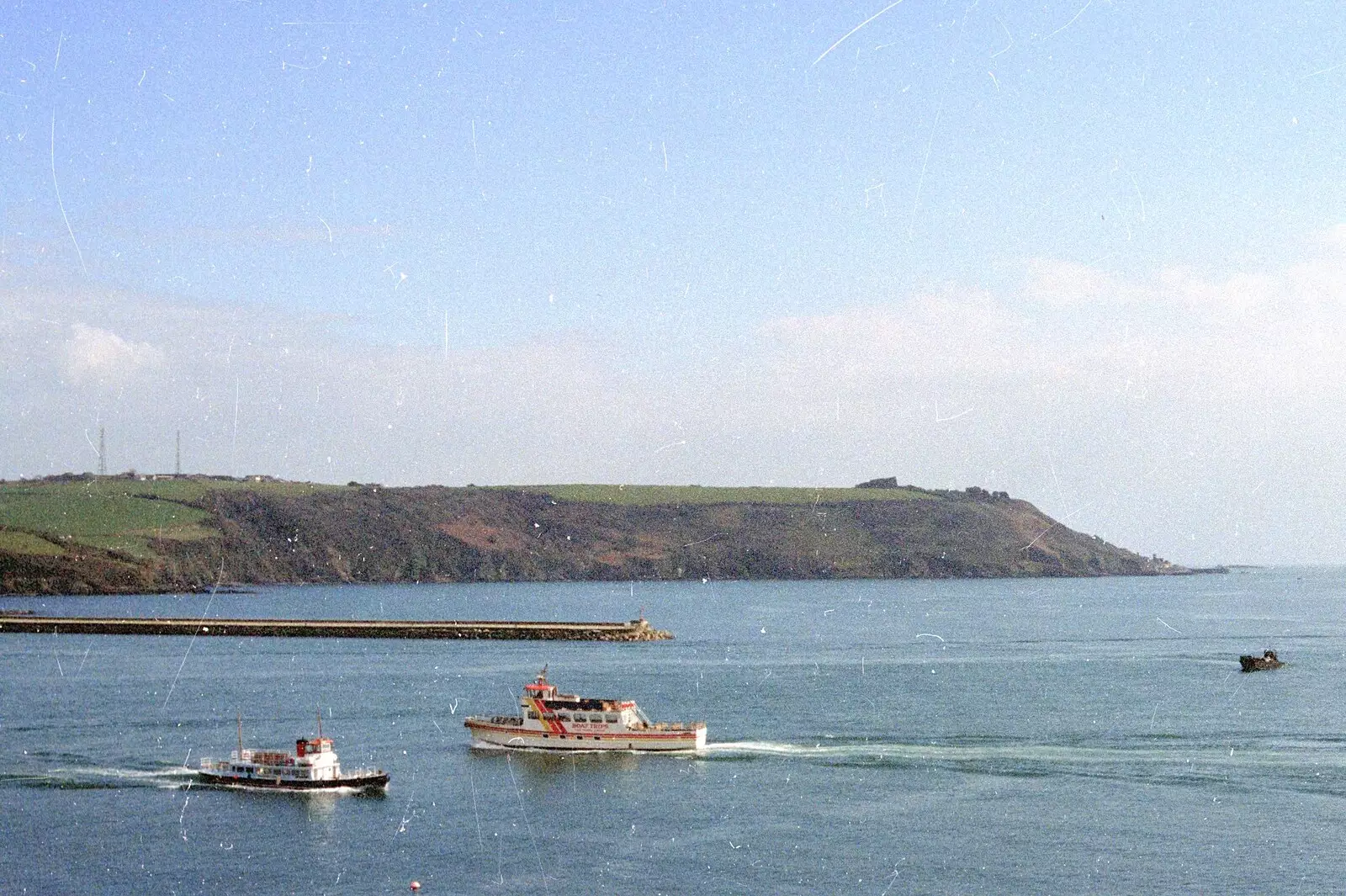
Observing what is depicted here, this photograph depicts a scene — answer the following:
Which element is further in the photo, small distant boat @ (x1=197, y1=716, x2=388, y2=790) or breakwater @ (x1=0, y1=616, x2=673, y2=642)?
breakwater @ (x1=0, y1=616, x2=673, y2=642)

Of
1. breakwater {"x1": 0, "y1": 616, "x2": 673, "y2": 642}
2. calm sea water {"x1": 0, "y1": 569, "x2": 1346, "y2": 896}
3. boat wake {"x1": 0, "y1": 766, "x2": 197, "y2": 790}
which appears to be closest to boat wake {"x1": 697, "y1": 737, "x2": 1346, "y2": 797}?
calm sea water {"x1": 0, "y1": 569, "x2": 1346, "y2": 896}

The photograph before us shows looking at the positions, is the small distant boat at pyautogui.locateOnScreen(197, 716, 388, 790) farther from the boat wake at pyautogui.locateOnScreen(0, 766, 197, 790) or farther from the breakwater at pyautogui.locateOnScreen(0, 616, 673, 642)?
the breakwater at pyautogui.locateOnScreen(0, 616, 673, 642)

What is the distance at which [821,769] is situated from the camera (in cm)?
6775

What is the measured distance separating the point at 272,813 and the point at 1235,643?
105 meters

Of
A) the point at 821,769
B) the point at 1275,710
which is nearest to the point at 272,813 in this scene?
the point at 821,769

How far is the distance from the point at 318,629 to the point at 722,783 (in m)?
95.5

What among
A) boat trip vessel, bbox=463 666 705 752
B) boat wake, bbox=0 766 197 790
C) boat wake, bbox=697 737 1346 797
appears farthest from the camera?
boat trip vessel, bbox=463 666 705 752

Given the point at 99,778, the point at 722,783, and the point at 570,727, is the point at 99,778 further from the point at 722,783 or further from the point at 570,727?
the point at 722,783

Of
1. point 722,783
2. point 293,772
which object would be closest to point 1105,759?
point 722,783

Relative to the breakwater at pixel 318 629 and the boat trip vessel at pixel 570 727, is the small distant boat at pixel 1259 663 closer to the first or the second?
the boat trip vessel at pixel 570 727

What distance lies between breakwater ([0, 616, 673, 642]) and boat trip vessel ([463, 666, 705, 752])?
7389 centimetres

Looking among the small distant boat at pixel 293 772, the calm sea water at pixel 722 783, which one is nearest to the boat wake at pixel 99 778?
the calm sea water at pixel 722 783

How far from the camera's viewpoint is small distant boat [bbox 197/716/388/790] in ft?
206

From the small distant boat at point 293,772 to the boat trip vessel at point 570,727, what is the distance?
10994 mm
